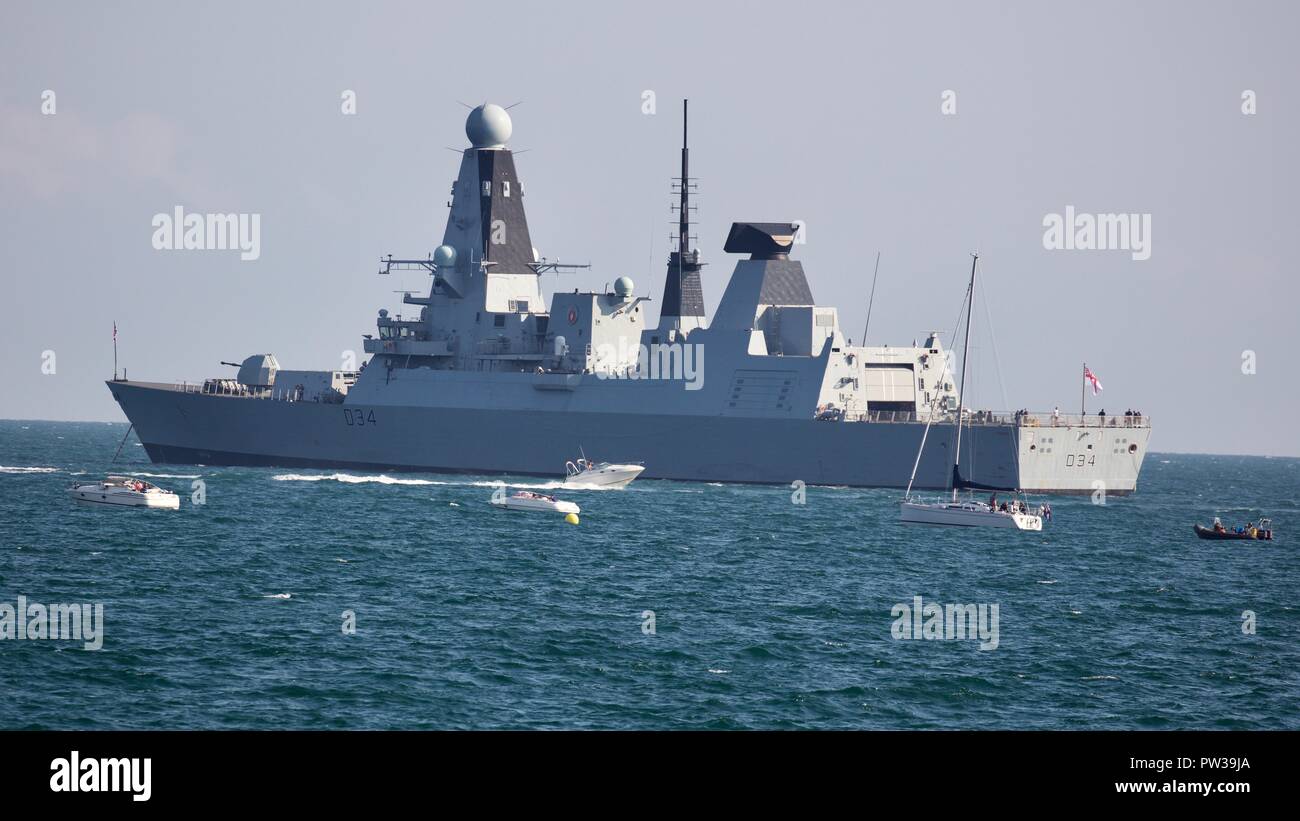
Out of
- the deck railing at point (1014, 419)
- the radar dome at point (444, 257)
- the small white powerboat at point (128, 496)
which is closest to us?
the small white powerboat at point (128, 496)

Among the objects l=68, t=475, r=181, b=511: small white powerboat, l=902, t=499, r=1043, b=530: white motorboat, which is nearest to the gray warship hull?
l=902, t=499, r=1043, b=530: white motorboat

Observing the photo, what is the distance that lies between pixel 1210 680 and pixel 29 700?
15266mm

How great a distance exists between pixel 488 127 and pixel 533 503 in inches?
850

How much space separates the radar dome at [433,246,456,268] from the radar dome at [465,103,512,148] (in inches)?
184

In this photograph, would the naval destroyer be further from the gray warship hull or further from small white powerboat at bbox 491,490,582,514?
small white powerboat at bbox 491,490,582,514

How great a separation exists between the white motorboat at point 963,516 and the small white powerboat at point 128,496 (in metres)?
20.6

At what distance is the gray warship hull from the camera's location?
4928 cm

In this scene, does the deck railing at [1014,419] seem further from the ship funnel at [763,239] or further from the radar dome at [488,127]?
the radar dome at [488,127]

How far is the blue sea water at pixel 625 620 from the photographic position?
17938mm

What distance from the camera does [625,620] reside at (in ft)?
79.6

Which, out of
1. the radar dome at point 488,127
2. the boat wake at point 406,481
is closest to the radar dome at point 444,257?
the radar dome at point 488,127
